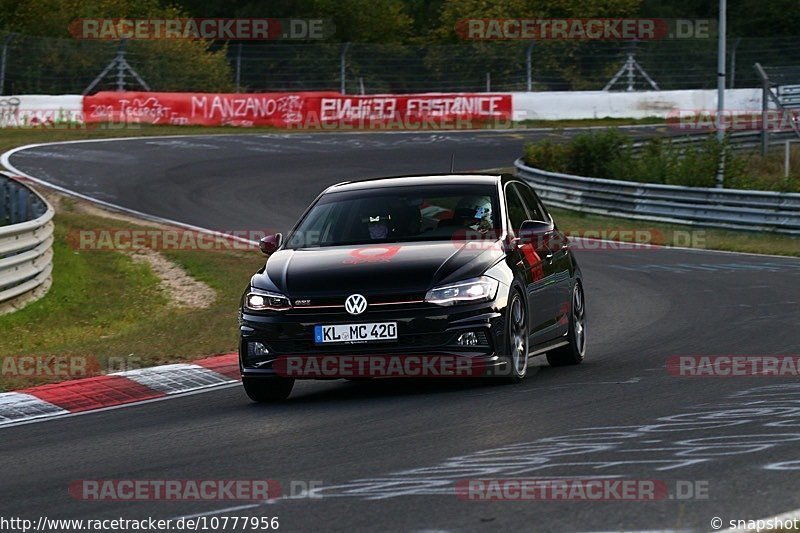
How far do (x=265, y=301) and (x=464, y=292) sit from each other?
4.43 ft

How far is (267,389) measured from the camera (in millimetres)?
9758

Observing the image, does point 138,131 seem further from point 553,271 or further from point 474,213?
point 474,213

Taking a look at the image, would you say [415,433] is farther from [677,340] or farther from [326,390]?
[677,340]

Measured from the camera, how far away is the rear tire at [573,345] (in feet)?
37.2

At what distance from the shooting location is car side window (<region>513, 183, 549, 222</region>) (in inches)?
446

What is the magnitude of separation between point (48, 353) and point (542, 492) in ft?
24.3

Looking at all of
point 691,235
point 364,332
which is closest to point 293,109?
point 691,235

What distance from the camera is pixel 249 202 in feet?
91.8
